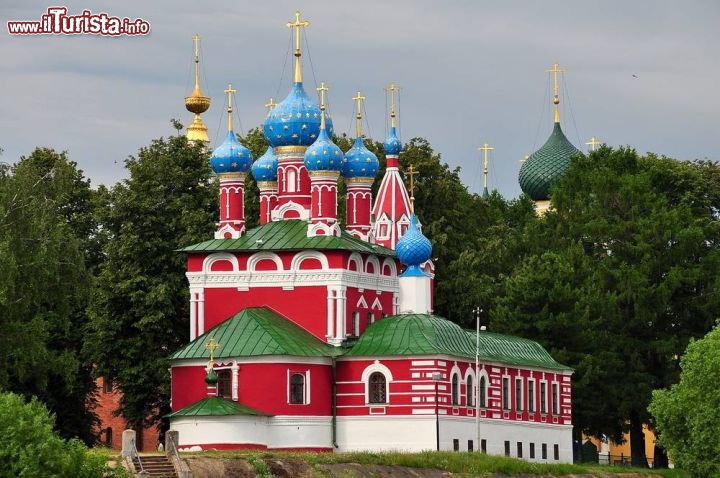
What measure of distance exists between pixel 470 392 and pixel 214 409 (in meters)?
8.66

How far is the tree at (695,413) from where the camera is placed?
6381 cm

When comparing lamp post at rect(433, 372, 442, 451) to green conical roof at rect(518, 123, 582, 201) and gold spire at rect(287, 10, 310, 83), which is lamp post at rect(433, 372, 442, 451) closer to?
gold spire at rect(287, 10, 310, 83)

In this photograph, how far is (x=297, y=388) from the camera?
6397 centimetres

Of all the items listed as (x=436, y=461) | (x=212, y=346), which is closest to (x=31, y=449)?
(x=436, y=461)

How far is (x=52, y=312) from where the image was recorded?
215ft

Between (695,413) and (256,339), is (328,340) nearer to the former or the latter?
(256,339)

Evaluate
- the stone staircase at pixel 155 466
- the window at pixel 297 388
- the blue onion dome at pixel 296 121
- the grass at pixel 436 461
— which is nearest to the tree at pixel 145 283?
the blue onion dome at pixel 296 121

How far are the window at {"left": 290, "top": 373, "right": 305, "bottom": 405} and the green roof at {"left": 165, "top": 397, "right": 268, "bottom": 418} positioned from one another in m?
1.49

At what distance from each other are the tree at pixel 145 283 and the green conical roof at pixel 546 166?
27.0m

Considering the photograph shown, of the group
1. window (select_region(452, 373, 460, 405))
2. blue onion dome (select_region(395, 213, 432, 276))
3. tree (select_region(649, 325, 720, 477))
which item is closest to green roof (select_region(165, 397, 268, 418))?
window (select_region(452, 373, 460, 405))


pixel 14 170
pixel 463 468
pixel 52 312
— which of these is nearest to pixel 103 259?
pixel 52 312

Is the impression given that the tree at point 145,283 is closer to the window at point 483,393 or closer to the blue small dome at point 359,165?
the blue small dome at point 359,165

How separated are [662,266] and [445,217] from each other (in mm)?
8942

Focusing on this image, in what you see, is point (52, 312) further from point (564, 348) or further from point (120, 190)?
point (564, 348)
